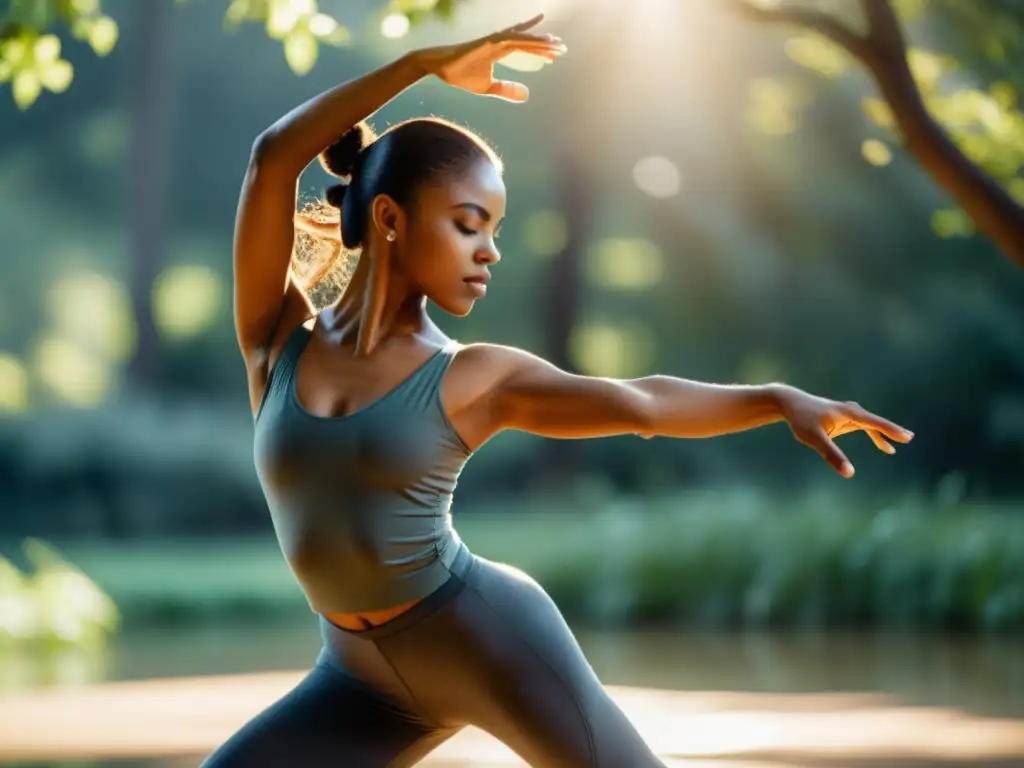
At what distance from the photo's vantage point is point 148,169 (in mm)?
20688

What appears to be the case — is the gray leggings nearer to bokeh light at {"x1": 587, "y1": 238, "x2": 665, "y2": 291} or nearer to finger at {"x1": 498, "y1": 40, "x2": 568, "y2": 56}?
finger at {"x1": 498, "y1": 40, "x2": 568, "y2": 56}

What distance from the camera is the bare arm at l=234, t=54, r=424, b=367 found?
3.39m

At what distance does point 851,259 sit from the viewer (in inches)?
780

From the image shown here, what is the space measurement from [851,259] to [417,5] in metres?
14.2

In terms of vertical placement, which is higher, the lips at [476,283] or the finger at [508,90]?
the finger at [508,90]

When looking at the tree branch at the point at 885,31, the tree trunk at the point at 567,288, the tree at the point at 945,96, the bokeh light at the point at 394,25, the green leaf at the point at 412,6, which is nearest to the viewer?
the bokeh light at the point at 394,25

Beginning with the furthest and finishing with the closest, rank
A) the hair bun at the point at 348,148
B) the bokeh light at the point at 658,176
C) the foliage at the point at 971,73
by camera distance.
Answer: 1. the bokeh light at the point at 658,176
2. the foliage at the point at 971,73
3. the hair bun at the point at 348,148

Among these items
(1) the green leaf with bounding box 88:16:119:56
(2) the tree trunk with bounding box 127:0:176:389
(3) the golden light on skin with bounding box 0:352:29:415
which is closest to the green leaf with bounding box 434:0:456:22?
(1) the green leaf with bounding box 88:16:119:56

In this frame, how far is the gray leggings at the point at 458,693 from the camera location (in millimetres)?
3271

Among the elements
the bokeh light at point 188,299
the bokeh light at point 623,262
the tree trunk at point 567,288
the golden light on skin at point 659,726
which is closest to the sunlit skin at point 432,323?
the golden light on skin at point 659,726

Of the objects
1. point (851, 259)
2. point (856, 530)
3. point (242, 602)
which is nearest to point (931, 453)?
point (851, 259)

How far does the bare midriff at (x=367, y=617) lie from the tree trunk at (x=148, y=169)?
1740cm

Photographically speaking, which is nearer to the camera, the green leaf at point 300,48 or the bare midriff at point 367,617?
the bare midriff at point 367,617

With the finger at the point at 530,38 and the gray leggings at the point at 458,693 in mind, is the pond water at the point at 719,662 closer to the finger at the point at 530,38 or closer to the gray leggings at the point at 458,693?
the gray leggings at the point at 458,693
